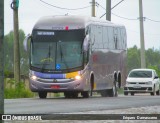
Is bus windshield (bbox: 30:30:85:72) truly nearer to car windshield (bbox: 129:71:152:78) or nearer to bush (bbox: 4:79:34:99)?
bush (bbox: 4:79:34:99)

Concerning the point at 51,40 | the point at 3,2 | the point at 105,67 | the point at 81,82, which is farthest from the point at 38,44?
the point at 3,2

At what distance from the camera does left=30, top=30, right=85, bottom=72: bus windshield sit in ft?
104

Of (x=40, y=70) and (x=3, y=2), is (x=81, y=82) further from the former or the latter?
(x=3, y=2)

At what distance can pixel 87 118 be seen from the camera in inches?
632

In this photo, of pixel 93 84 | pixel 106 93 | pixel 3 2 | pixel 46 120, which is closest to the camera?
pixel 3 2

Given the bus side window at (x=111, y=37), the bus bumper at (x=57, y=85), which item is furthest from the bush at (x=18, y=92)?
the bus bumper at (x=57, y=85)

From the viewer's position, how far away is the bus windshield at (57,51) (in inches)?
1244

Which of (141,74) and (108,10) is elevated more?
(108,10)

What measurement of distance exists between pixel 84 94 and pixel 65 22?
3953 mm

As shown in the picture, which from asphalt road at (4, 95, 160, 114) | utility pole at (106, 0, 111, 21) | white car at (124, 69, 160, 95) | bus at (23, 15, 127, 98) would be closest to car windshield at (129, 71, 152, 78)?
white car at (124, 69, 160, 95)

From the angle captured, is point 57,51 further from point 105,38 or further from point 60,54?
point 105,38

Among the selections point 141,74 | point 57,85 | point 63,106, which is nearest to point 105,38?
point 57,85

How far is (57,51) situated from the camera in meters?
31.7

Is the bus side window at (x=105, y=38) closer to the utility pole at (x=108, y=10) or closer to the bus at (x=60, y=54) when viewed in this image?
the bus at (x=60, y=54)
